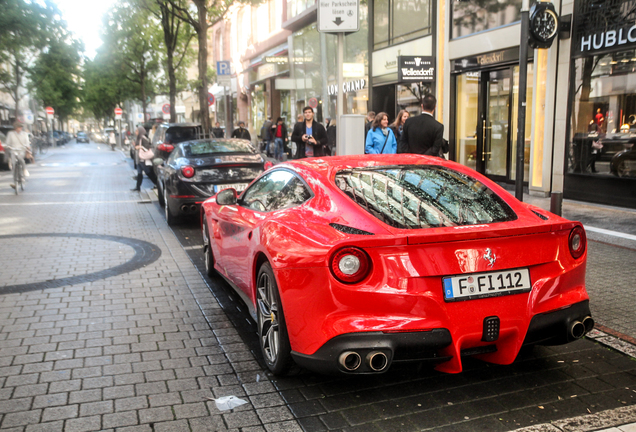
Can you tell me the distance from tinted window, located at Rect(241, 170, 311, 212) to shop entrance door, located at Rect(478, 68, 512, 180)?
33.1ft

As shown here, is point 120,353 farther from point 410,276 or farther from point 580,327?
point 580,327

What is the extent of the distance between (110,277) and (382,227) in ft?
13.8

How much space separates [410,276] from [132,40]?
44.0 meters

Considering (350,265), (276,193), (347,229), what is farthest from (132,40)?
(350,265)

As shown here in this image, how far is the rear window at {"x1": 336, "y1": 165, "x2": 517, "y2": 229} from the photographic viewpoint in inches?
138

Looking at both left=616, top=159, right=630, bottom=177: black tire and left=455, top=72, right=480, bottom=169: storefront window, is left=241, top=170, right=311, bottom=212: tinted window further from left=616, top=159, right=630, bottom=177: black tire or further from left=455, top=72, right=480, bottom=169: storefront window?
left=455, top=72, right=480, bottom=169: storefront window

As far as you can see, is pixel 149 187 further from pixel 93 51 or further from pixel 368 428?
pixel 93 51

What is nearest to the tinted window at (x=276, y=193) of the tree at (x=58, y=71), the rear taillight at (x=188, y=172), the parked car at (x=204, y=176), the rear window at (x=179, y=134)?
the parked car at (x=204, y=176)

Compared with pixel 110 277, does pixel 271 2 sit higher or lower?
higher

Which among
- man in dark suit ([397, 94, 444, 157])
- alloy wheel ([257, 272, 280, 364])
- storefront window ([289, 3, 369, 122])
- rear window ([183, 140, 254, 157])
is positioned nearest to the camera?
alloy wheel ([257, 272, 280, 364])

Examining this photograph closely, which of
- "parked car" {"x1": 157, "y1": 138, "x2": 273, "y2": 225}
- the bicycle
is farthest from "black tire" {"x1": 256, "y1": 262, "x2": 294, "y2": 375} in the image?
the bicycle

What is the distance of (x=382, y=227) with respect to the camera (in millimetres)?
3314

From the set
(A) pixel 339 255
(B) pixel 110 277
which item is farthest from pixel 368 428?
(B) pixel 110 277

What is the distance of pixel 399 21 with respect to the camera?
18.7m
